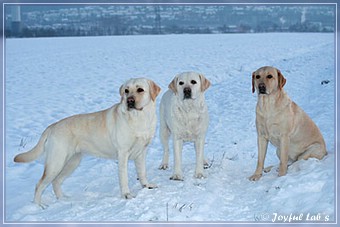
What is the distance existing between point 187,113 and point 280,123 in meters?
1.20

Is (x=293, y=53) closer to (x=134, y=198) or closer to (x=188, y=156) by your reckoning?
(x=188, y=156)

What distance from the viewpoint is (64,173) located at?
5633 millimetres

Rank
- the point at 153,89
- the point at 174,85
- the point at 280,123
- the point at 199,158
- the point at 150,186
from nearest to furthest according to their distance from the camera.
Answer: the point at 153,89 → the point at 150,186 → the point at 280,123 → the point at 174,85 → the point at 199,158

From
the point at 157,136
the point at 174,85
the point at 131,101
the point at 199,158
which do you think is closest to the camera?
the point at 131,101

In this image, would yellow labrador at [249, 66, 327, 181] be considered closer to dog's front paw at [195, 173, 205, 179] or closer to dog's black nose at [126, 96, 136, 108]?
dog's front paw at [195, 173, 205, 179]

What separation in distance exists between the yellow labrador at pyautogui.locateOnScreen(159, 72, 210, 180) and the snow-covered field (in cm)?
30

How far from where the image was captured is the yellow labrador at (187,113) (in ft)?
19.1

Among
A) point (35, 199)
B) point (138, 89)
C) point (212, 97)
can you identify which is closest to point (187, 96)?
point (138, 89)

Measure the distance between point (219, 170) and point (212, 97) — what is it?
3951mm

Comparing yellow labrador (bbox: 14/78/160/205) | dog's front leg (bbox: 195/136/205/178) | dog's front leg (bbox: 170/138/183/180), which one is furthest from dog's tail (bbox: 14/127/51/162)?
dog's front leg (bbox: 195/136/205/178)

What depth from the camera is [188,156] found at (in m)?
7.11

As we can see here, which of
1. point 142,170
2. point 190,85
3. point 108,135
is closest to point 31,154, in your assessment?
point 108,135

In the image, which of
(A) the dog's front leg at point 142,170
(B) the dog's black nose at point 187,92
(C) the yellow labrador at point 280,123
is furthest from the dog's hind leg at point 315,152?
(A) the dog's front leg at point 142,170

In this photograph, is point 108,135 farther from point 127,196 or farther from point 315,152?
point 315,152
